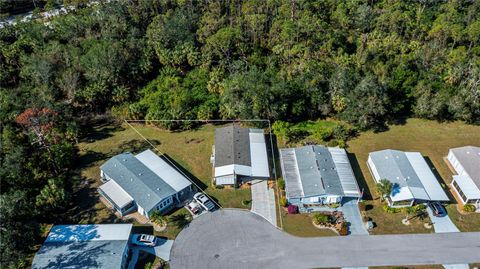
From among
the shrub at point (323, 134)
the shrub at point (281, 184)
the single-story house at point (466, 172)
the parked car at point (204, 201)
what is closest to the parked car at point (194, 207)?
the parked car at point (204, 201)

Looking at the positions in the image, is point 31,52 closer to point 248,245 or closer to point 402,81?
point 248,245

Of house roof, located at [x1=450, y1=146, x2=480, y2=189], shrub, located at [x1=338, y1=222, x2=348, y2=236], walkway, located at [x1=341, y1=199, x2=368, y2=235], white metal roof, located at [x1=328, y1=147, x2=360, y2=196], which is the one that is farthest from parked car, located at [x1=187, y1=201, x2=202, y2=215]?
house roof, located at [x1=450, y1=146, x2=480, y2=189]

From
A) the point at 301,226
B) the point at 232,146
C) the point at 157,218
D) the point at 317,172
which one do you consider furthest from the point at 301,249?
the point at 232,146

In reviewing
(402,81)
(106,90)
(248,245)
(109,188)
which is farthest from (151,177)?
(402,81)

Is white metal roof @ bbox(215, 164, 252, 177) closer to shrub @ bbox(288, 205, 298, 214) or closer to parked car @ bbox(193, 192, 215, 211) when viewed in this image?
parked car @ bbox(193, 192, 215, 211)

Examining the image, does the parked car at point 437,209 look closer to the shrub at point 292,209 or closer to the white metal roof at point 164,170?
the shrub at point 292,209

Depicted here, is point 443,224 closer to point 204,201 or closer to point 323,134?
point 323,134
